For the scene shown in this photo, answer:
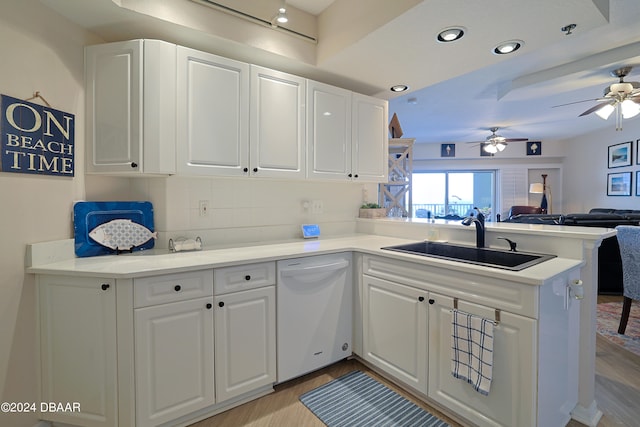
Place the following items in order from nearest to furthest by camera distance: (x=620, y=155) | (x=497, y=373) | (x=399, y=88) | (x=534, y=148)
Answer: (x=497, y=373) → (x=399, y=88) → (x=620, y=155) → (x=534, y=148)

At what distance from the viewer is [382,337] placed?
2074 millimetres

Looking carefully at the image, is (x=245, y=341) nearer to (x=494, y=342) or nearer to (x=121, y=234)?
(x=121, y=234)

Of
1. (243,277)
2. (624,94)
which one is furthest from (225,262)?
(624,94)

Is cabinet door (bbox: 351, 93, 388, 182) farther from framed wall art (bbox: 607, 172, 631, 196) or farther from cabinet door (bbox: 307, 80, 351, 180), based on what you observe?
framed wall art (bbox: 607, 172, 631, 196)

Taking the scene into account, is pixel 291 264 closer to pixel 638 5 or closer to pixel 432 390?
pixel 432 390

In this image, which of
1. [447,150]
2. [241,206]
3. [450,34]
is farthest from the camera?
[447,150]

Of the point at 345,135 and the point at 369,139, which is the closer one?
the point at 345,135

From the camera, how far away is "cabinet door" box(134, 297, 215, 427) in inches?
59.2

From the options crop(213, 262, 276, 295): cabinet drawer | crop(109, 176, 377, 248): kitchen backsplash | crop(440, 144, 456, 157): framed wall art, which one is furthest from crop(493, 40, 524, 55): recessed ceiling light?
crop(440, 144, 456, 157): framed wall art

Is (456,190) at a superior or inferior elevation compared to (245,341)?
superior

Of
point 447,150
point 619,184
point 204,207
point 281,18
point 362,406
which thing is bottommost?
point 362,406

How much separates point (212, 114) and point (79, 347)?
1.45 m

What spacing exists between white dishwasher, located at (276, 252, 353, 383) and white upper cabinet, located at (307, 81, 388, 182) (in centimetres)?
77

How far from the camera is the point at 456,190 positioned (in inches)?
342
